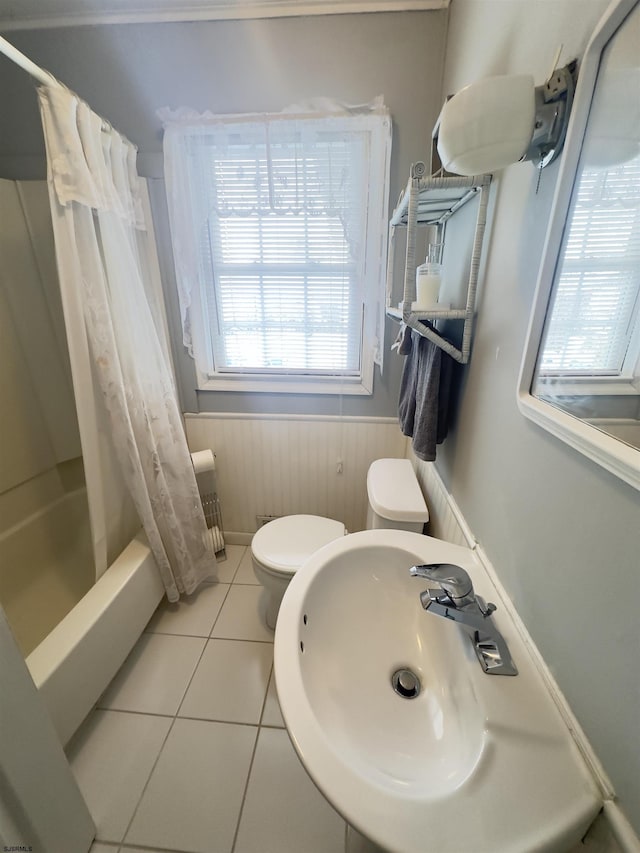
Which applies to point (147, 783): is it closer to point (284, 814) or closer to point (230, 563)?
point (284, 814)

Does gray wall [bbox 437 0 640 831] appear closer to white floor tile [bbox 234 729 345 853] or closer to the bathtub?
white floor tile [bbox 234 729 345 853]

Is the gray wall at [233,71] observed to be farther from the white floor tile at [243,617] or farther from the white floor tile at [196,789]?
the white floor tile at [196,789]

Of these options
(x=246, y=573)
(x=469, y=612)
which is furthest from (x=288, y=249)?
(x=246, y=573)

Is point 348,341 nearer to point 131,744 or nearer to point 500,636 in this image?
point 500,636

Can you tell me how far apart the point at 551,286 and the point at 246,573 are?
1856 millimetres

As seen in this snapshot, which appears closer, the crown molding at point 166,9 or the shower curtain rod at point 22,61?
the shower curtain rod at point 22,61

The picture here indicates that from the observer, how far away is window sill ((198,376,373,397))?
1.73 m

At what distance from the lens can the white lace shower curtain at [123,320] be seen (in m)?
1.08

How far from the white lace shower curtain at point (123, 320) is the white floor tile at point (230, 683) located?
0.35m

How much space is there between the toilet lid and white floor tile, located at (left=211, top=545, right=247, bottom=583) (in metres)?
0.52

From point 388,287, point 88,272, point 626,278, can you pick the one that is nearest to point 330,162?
point 388,287

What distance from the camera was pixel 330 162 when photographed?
1428 millimetres

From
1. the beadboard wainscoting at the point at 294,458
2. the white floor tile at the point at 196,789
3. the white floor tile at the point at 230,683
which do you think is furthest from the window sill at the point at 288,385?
the white floor tile at the point at 196,789

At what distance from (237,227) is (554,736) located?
1923mm
